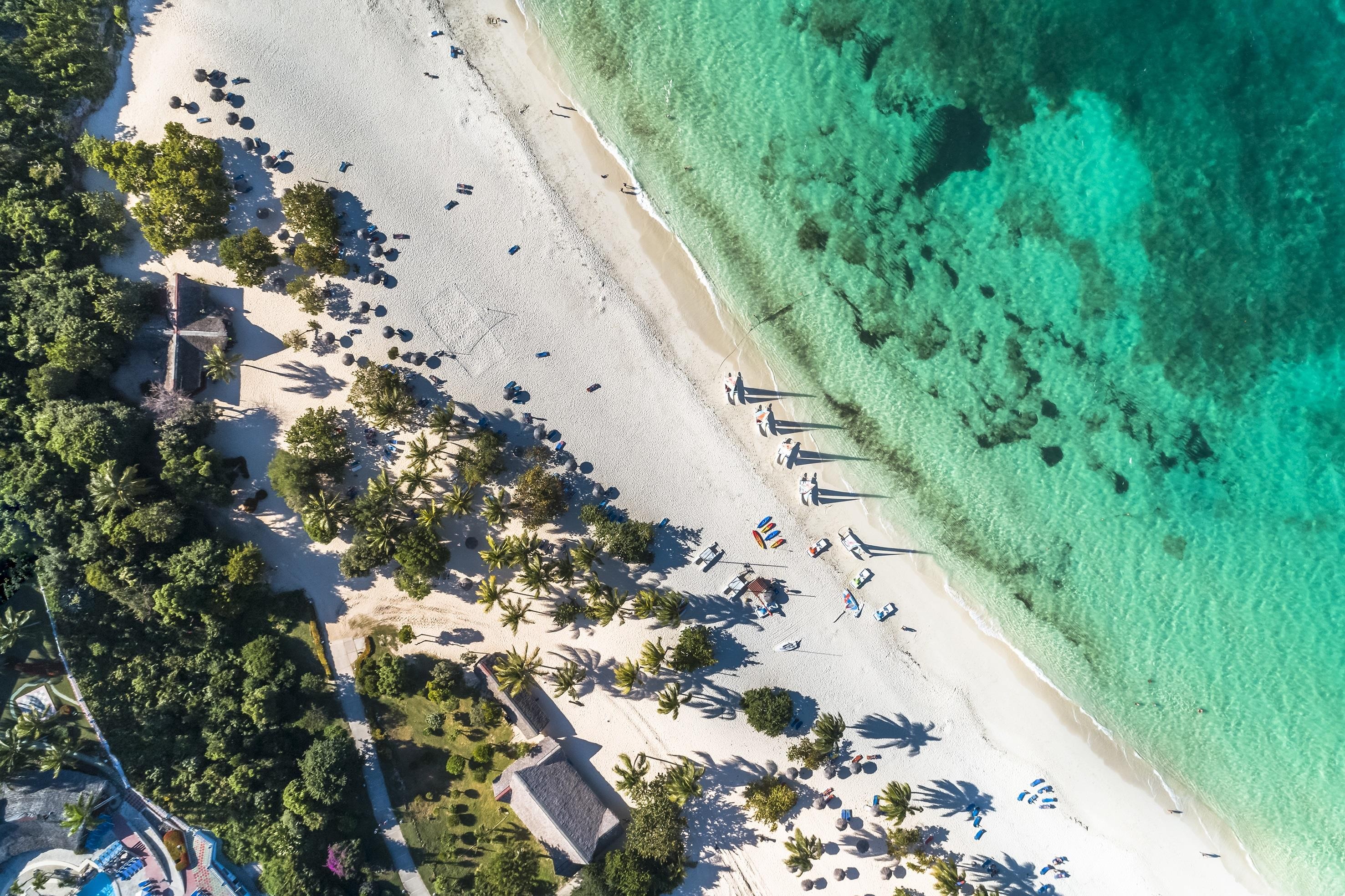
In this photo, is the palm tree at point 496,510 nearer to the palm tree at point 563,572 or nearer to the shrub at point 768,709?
the palm tree at point 563,572

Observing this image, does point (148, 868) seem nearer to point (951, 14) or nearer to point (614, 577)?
point (614, 577)

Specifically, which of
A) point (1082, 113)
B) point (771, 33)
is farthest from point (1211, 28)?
point (771, 33)

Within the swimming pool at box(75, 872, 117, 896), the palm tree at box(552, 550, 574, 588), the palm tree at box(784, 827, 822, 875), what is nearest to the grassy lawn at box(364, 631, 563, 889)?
the palm tree at box(552, 550, 574, 588)

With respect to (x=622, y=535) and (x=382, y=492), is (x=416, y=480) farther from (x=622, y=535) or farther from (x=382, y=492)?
(x=622, y=535)

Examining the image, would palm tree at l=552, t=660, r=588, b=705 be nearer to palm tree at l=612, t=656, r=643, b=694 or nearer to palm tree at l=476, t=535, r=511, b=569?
palm tree at l=612, t=656, r=643, b=694

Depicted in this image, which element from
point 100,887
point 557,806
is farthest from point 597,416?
point 100,887

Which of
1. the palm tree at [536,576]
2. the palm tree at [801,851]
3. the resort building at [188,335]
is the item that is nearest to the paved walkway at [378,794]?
the palm tree at [536,576]
